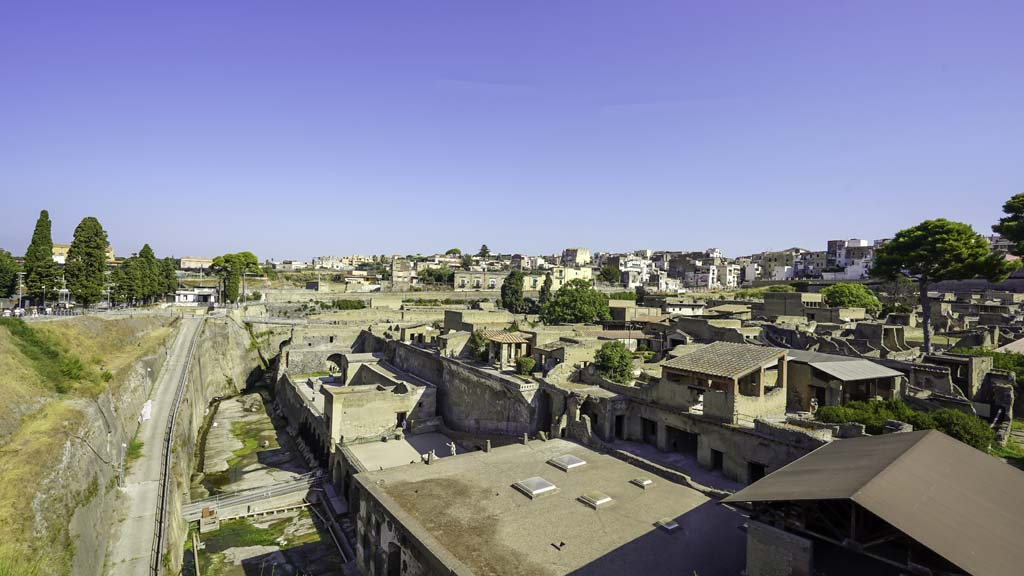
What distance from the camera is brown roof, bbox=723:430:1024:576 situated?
7012mm

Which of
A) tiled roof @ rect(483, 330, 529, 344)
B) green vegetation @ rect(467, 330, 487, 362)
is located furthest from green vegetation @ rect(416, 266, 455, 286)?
tiled roof @ rect(483, 330, 529, 344)

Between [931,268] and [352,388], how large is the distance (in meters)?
32.6

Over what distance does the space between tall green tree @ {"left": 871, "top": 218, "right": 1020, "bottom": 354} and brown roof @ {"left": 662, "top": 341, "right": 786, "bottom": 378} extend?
47.7 ft

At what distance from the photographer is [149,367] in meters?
30.2

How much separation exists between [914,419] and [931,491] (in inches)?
366

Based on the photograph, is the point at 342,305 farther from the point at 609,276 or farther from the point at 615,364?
the point at 609,276

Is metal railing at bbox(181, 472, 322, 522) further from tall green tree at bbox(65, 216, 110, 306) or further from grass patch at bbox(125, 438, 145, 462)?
tall green tree at bbox(65, 216, 110, 306)

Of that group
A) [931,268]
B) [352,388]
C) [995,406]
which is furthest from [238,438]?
[931,268]

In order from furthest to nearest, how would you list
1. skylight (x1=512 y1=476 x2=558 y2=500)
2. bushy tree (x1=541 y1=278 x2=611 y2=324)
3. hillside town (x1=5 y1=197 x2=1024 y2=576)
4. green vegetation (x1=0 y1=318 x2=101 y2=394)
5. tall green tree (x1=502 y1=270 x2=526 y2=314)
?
tall green tree (x1=502 y1=270 x2=526 y2=314)
bushy tree (x1=541 y1=278 x2=611 y2=324)
green vegetation (x1=0 y1=318 x2=101 y2=394)
skylight (x1=512 y1=476 x2=558 y2=500)
hillside town (x1=5 y1=197 x2=1024 y2=576)

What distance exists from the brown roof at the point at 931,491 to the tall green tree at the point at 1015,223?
24.0 meters

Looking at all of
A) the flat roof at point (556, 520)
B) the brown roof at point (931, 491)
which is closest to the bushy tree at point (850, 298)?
the flat roof at point (556, 520)

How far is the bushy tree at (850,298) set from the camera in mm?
45906

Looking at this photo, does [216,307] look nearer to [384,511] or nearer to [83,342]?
[83,342]

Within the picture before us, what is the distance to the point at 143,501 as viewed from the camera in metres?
17.3
